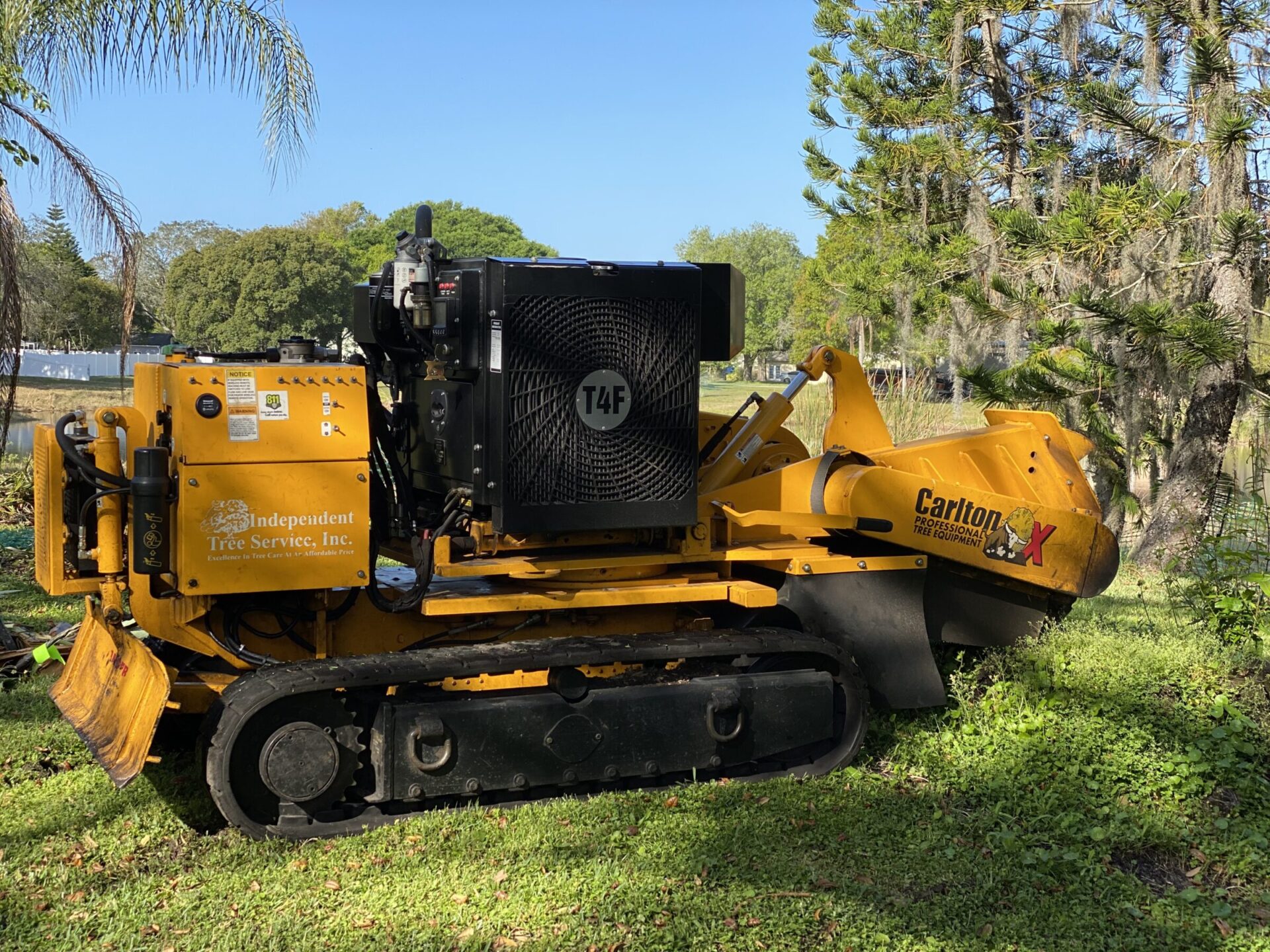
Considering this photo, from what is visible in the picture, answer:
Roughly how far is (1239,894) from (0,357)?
7220mm

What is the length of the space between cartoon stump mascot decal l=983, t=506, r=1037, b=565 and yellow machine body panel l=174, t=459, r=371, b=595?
2906mm

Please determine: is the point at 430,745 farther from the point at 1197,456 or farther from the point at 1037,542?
the point at 1197,456

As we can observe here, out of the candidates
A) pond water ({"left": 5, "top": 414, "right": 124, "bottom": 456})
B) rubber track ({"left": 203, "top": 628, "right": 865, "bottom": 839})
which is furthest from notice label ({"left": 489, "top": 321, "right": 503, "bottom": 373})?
pond water ({"left": 5, "top": 414, "right": 124, "bottom": 456})

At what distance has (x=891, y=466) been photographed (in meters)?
5.86

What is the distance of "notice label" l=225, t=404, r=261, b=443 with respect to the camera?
443cm

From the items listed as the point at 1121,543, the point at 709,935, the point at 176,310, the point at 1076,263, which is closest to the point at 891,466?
the point at 709,935

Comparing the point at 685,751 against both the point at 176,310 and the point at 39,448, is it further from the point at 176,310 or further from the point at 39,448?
the point at 176,310

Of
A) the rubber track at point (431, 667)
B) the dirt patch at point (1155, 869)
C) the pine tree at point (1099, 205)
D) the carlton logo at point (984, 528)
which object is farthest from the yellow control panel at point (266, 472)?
the pine tree at point (1099, 205)

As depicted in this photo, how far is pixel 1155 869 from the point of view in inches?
179

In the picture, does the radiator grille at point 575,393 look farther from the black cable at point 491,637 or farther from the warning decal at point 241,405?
the warning decal at point 241,405

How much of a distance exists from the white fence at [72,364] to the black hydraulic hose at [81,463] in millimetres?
40465

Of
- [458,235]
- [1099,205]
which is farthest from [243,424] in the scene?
[458,235]

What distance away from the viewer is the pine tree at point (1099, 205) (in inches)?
408

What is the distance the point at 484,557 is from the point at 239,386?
4.04 feet
